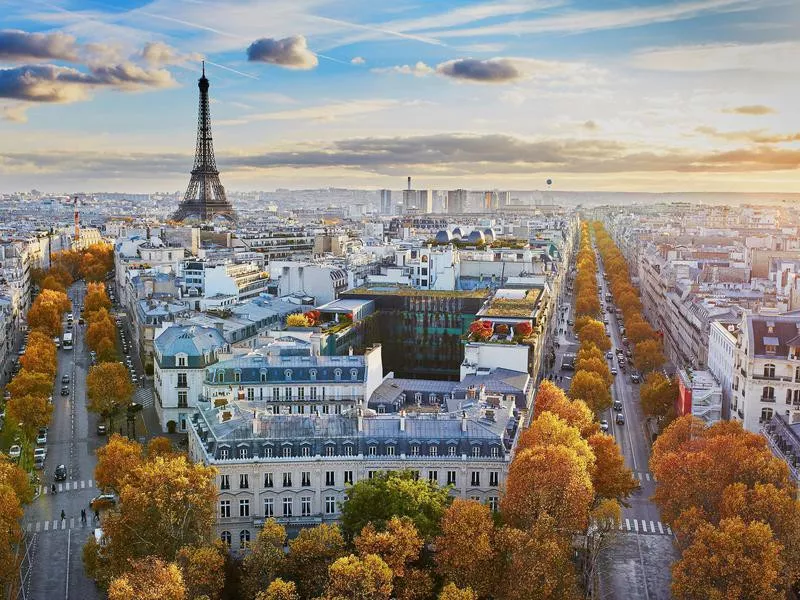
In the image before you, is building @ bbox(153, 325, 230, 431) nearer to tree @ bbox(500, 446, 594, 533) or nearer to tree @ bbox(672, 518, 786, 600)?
tree @ bbox(500, 446, 594, 533)

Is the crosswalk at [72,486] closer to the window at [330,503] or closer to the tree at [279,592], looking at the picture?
the window at [330,503]

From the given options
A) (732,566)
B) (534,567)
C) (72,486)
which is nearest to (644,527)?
(732,566)

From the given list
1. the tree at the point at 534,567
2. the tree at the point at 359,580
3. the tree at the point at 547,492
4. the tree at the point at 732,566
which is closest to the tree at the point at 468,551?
the tree at the point at 534,567

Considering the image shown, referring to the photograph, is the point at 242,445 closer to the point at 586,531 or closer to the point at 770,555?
the point at 586,531

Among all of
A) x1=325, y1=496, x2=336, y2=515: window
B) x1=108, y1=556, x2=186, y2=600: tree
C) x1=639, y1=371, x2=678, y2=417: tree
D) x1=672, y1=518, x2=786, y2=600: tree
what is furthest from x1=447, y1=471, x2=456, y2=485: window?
x1=639, y1=371, x2=678, y2=417: tree

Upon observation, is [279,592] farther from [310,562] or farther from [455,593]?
A: [455,593]

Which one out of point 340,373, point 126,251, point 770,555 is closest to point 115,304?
point 126,251
